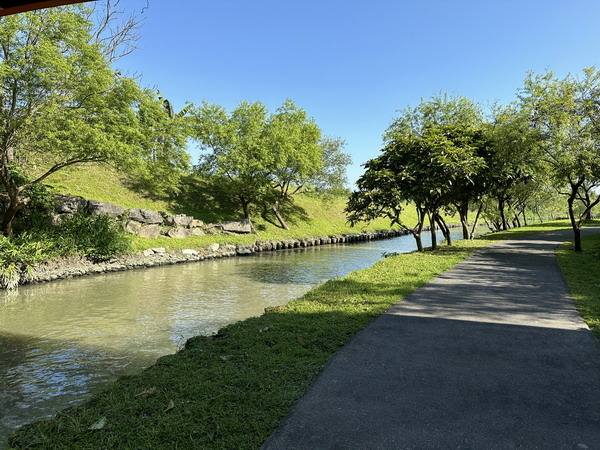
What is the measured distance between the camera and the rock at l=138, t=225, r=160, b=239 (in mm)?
21172

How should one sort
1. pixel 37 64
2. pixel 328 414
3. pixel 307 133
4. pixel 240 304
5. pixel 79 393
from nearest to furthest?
pixel 328 414
pixel 79 393
pixel 240 304
pixel 37 64
pixel 307 133

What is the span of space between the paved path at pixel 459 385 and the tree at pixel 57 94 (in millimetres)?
13339

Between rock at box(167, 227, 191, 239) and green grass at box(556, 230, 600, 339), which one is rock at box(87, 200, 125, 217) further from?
green grass at box(556, 230, 600, 339)

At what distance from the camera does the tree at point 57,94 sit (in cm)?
1208

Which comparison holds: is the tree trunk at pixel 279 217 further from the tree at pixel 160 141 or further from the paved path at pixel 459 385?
the paved path at pixel 459 385

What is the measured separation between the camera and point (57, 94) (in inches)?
511

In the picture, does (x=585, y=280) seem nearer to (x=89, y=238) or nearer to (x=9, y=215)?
(x=89, y=238)

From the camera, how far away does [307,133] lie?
111 feet

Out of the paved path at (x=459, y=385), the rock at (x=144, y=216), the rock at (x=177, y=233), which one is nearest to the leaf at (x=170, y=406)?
the paved path at (x=459, y=385)

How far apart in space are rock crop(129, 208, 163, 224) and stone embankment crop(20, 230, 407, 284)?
393cm

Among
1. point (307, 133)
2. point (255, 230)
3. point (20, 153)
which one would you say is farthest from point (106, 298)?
point (307, 133)

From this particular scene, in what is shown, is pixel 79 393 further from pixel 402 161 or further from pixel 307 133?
pixel 307 133

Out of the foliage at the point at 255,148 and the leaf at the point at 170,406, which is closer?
the leaf at the point at 170,406

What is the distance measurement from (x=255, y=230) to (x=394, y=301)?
22756 mm
